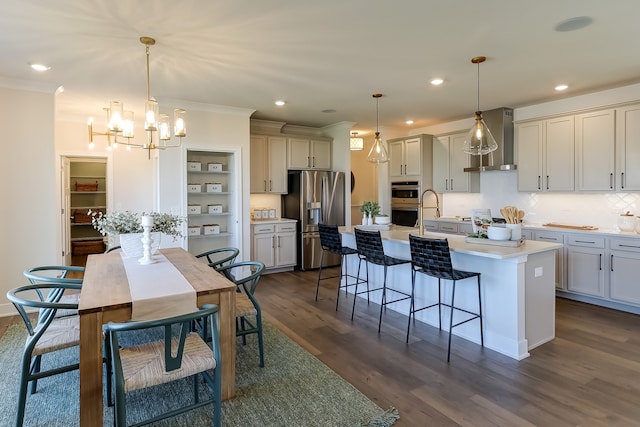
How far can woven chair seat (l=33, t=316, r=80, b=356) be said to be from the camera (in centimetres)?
217

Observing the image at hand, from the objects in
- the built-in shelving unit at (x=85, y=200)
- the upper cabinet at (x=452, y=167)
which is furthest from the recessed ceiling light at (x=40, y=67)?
the upper cabinet at (x=452, y=167)

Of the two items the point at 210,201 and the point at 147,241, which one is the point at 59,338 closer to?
the point at 147,241

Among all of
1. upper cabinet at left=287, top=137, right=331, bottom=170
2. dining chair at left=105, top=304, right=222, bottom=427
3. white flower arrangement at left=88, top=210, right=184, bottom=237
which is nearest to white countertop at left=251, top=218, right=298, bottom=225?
upper cabinet at left=287, top=137, right=331, bottom=170

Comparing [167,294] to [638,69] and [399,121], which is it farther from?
[399,121]

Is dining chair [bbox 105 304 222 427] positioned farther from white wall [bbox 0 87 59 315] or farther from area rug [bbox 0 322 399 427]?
white wall [bbox 0 87 59 315]

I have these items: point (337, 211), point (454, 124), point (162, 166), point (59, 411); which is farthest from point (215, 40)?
point (454, 124)

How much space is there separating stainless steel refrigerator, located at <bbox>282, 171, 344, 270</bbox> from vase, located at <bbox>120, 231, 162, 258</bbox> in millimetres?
3289

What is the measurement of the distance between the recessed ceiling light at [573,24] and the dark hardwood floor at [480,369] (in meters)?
2.60

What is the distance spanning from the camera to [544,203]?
17.6 feet

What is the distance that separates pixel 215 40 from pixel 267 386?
8.91 feet

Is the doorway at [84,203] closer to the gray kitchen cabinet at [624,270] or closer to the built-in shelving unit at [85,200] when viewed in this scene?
the built-in shelving unit at [85,200]

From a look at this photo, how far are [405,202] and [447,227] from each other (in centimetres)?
94

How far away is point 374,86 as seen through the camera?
173 inches

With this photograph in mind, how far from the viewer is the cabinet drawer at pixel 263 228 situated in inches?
234
